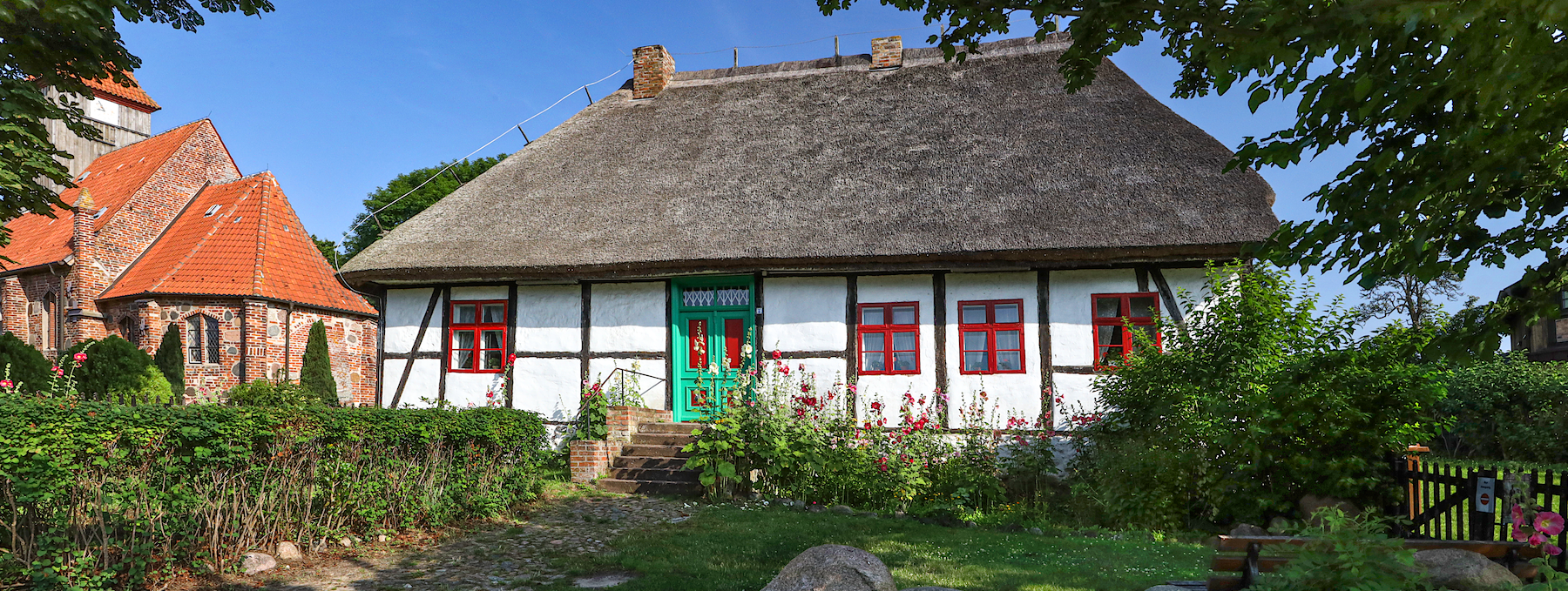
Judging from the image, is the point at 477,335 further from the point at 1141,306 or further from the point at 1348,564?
the point at 1348,564

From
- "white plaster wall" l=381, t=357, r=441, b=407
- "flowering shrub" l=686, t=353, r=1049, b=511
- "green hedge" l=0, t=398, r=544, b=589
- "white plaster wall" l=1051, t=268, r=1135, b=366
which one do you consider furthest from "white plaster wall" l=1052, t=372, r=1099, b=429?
"white plaster wall" l=381, t=357, r=441, b=407

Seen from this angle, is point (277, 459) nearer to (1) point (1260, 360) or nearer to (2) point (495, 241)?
(2) point (495, 241)

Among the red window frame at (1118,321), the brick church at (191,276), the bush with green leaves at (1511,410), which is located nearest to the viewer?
the red window frame at (1118,321)

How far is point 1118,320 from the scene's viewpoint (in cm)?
1002

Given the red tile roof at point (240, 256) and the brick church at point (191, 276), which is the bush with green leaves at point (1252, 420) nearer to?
the brick church at point (191, 276)

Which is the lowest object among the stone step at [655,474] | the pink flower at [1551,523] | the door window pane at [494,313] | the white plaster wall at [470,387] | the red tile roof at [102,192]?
the stone step at [655,474]

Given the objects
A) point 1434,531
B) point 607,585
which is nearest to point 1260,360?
point 1434,531

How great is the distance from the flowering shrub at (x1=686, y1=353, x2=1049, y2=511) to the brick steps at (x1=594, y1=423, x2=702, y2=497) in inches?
18.8

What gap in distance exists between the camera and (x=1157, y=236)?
950cm

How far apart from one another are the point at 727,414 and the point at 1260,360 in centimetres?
529

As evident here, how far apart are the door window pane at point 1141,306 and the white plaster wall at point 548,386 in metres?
7.27

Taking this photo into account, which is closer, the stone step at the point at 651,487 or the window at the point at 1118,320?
the stone step at the point at 651,487

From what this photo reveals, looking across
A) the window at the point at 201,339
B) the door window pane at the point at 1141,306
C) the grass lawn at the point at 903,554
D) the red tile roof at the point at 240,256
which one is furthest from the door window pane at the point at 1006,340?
the window at the point at 201,339

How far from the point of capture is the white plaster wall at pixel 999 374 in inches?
400
